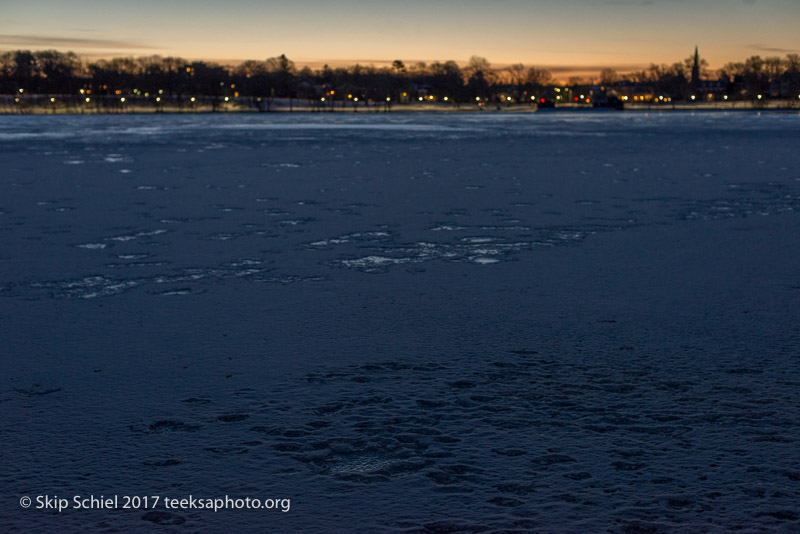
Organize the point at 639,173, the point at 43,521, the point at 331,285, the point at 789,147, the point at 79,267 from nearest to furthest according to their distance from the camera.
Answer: the point at 43,521 < the point at 331,285 < the point at 79,267 < the point at 639,173 < the point at 789,147

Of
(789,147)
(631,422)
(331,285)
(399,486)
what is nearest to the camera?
(399,486)

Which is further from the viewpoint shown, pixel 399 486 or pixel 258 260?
pixel 258 260

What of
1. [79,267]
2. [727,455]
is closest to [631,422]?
[727,455]

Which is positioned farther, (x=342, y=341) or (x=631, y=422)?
(x=342, y=341)

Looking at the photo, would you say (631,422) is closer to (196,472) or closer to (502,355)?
(502,355)

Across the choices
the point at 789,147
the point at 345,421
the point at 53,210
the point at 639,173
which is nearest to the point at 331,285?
the point at 345,421

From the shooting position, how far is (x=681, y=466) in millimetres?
3412

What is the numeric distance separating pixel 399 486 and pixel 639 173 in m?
16.1

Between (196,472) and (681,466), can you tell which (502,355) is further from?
(196,472)

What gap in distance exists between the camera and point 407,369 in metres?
4.78

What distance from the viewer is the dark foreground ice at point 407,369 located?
125 inches

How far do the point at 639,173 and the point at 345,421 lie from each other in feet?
50.9

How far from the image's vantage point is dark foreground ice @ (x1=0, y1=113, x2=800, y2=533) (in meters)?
3.18

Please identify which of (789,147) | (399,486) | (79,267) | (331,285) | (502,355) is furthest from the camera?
(789,147)
